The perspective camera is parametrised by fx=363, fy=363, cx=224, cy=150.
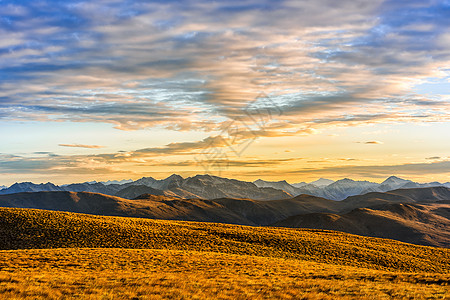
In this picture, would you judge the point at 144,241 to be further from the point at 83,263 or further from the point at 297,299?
the point at 297,299

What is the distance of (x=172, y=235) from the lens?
214 ft

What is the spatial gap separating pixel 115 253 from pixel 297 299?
2988cm

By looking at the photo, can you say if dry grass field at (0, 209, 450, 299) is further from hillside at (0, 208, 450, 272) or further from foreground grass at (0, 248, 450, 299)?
hillside at (0, 208, 450, 272)

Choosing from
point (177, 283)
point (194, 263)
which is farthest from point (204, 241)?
point (177, 283)

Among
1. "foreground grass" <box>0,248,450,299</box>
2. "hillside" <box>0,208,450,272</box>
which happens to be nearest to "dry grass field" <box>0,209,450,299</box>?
"foreground grass" <box>0,248,450,299</box>

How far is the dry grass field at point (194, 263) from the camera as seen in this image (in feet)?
72.3

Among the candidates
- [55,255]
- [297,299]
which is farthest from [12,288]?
[55,255]

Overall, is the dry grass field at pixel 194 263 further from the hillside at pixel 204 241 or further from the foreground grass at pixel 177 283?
the hillside at pixel 204 241

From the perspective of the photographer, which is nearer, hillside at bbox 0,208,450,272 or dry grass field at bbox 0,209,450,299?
dry grass field at bbox 0,209,450,299

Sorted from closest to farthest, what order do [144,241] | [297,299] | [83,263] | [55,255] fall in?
1. [297,299]
2. [83,263]
3. [55,255]
4. [144,241]

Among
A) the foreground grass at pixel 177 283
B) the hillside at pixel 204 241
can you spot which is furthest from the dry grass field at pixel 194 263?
the hillside at pixel 204 241

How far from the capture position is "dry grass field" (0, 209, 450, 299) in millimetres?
22047

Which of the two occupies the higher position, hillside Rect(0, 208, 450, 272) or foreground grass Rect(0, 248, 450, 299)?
foreground grass Rect(0, 248, 450, 299)

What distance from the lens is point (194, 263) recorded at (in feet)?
129
